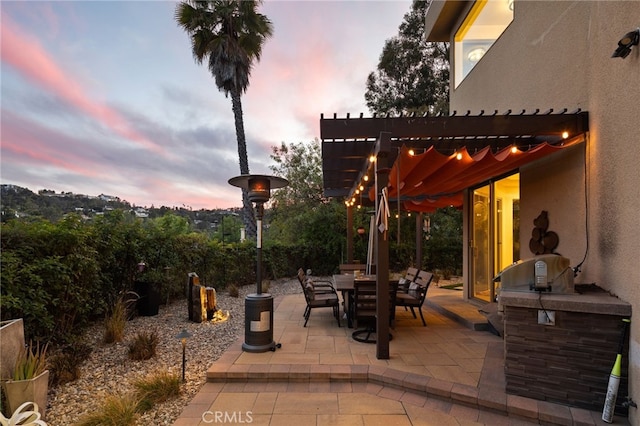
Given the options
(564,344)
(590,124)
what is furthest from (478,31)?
(564,344)

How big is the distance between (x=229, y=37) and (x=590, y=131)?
10.9m

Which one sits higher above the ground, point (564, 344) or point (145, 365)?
point (564, 344)

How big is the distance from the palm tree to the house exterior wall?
334 inches

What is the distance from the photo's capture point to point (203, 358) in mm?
4043

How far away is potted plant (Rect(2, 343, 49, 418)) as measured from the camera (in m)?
2.55

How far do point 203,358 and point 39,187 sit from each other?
4.50 meters

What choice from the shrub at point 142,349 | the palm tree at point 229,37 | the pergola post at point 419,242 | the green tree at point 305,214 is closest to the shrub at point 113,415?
the shrub at point 142,349

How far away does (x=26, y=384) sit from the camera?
2.58 meters

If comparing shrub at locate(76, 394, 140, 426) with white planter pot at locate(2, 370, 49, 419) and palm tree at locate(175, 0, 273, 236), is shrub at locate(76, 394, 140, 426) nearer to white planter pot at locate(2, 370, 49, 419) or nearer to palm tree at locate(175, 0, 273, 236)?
white planter pot at locate(2, 370, 49, 419)

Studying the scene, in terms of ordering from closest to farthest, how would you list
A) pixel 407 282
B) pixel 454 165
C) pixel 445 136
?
pixel 445 136 → pixel 454 165 → pixel 407 282

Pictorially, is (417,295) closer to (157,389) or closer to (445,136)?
(445,136)

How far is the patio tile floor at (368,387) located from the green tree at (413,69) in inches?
566

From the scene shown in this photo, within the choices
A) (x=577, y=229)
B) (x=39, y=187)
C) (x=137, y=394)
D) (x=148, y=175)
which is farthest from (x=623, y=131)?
(x=148, y=175)

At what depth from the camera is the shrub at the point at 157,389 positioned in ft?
9.68
